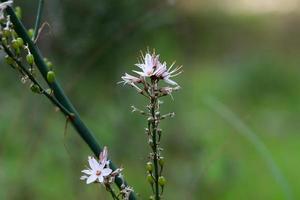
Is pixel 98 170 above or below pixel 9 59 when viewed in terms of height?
below

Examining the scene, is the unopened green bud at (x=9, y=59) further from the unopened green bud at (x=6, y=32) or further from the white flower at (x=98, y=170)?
the white flower at (x=98, y=170)

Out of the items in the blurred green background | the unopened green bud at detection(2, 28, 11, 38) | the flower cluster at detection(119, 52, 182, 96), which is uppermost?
the blurred green background

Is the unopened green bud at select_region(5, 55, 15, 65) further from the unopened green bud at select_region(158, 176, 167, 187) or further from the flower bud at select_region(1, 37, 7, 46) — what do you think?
the unopened green bud at select_region(158, 176, 167, 187)

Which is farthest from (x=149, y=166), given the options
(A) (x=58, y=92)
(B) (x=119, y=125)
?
(B) (x=119, y=125)

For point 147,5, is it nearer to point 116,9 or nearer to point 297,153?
point 116,9

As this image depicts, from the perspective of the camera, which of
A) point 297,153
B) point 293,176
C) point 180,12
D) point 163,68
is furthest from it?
point 297,153

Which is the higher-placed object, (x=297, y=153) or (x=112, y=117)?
(x=297, y=153)

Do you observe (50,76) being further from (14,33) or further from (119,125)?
(119,125)

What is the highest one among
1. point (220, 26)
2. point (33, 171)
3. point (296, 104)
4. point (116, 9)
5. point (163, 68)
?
point (220, 26)

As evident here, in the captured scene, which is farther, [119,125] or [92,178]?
[119,125]

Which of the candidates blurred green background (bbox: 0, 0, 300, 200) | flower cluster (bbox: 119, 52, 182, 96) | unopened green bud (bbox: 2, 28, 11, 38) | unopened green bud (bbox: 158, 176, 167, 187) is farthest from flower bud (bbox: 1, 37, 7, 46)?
blurred green background (bbox: 0, 0, 300, 200)

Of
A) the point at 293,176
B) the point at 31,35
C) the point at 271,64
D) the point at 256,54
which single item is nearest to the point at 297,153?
the point at 293,176
